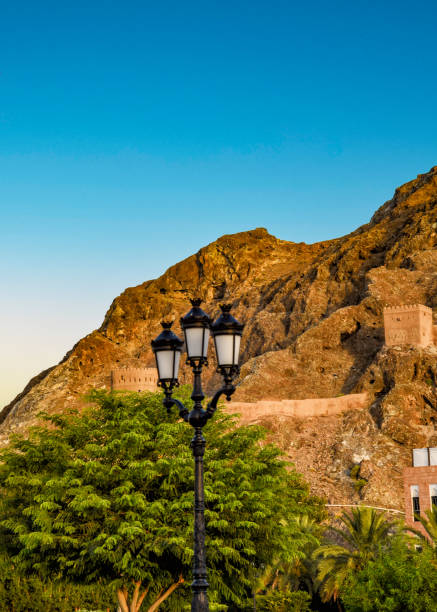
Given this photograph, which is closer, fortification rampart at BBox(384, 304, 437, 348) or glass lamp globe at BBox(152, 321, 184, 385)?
glass lamp globe at BBox(152, 321, 184, 385)

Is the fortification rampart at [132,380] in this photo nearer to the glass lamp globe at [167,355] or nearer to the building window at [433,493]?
the building window at [433,493]

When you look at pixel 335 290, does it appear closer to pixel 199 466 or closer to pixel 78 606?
pixel 78 606

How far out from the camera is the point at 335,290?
100438 mm

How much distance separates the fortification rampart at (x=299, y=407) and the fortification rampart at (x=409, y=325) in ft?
20.5

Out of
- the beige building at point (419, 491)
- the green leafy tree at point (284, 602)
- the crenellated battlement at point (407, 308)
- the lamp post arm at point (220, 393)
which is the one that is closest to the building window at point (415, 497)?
the beige building at point (419, 491)

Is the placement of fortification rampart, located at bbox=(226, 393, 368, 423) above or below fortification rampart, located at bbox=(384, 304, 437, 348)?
below

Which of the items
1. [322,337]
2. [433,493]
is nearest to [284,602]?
[433,493]

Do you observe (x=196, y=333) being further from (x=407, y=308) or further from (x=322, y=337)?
(x=322, y=337)

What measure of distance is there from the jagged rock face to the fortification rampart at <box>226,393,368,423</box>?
1.25 m

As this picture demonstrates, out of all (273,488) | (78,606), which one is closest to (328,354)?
(273,488)

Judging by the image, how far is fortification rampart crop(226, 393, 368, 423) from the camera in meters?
74.8

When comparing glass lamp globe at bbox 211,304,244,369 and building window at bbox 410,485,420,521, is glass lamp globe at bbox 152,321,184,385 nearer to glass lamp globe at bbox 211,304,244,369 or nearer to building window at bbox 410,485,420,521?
glass lamp globe at bbox 211,304,244,369

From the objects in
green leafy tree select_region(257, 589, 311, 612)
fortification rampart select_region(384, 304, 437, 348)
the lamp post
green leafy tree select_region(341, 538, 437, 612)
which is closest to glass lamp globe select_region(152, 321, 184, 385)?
the lamp post

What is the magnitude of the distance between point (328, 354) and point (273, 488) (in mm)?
57536
